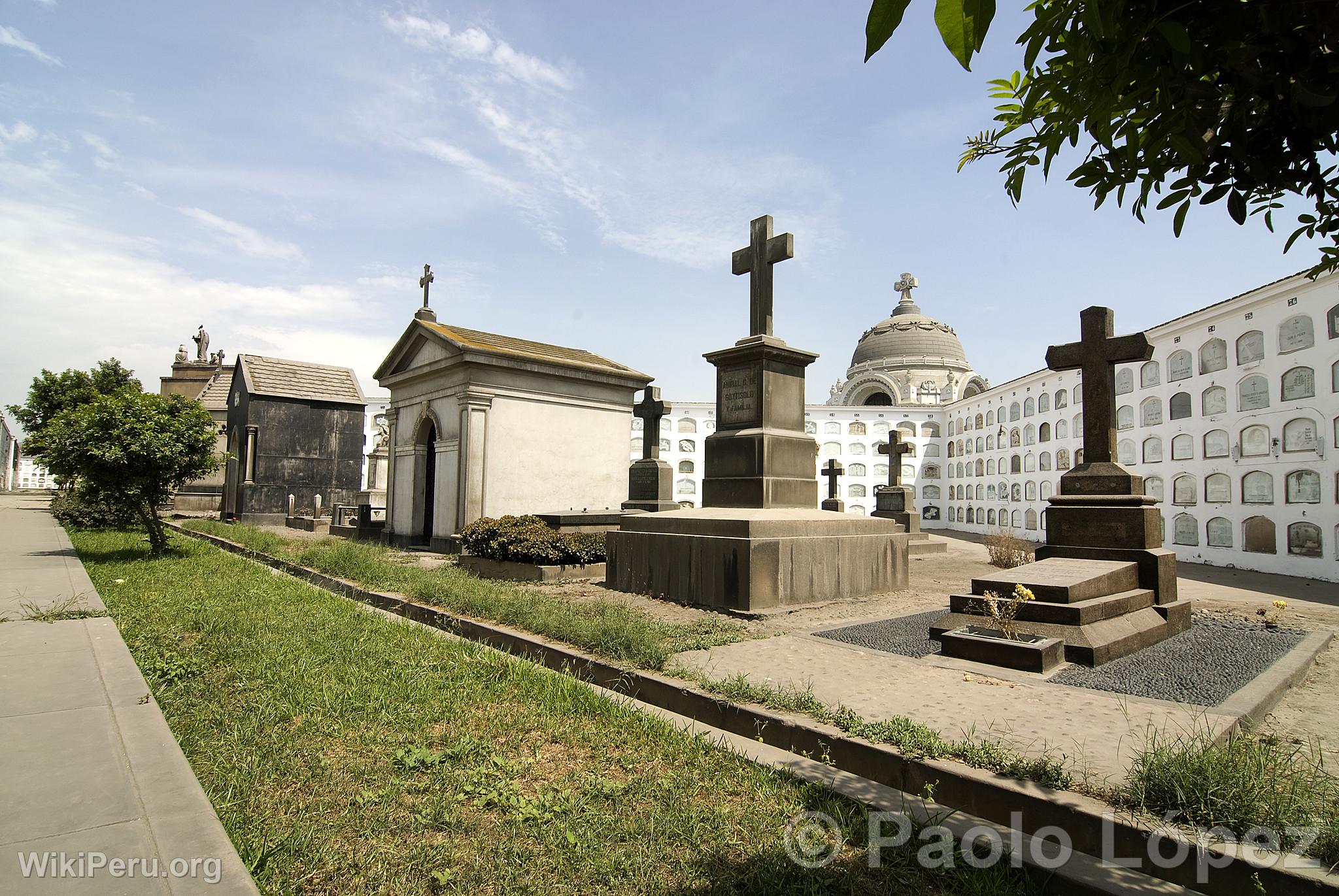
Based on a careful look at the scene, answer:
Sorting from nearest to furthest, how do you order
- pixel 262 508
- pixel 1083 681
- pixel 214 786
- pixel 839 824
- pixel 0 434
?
pixel 839 824
pixel 214 786
pixel 1083 681
pixel 262 508
pixel 0 434

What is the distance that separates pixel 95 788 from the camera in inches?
104

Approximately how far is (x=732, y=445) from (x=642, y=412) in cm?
688

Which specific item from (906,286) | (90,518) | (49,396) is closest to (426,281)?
(90,518)

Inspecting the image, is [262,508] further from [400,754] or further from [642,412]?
[400,754]

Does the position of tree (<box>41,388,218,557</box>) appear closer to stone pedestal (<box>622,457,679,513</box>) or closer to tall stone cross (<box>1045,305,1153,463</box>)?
stone pedestal (<box>622,457,679,513</box>)

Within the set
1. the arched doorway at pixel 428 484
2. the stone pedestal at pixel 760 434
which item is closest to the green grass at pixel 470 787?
the stone pedestal at pixel 760 434

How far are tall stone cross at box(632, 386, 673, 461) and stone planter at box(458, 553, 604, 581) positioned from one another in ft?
15.7

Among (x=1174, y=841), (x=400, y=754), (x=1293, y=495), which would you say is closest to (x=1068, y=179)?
(x=1174, y=841)

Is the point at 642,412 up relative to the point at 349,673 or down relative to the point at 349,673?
up

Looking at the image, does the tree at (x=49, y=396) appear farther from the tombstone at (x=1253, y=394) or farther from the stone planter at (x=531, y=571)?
the tombstone at (x=1253, y=394)

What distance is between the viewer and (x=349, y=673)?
15.2 ft

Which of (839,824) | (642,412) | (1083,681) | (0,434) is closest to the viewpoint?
(839,824)

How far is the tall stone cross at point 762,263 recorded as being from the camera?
9164 millimetres

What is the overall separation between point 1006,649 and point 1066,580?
1.42 meters
